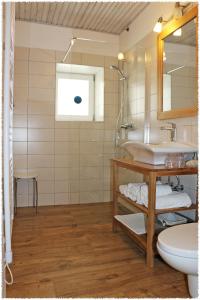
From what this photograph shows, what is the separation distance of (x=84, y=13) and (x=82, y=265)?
2.67m

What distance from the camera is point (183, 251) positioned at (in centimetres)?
120

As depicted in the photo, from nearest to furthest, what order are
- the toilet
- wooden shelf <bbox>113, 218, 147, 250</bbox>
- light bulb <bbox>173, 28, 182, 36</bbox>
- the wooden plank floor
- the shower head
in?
the toilet < the wooden plank floor < wooden shelf <bbox>113, 218, 147, 250</bbox> < light bulb <bbox>173, 28, 182, 36</bbox> < the shower head

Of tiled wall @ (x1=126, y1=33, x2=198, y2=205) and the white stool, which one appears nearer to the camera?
tiled wall @ (x1=126, y1=33, x2=198, y2=205)

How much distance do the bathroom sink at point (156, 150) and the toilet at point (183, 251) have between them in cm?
60

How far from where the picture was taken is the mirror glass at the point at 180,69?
6.53ft

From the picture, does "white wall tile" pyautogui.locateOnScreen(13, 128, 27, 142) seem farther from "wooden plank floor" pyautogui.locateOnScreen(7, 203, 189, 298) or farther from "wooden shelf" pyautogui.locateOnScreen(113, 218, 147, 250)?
"wooden shelf" pyautogui.locateOnScreen(113, 218, 147, 250)

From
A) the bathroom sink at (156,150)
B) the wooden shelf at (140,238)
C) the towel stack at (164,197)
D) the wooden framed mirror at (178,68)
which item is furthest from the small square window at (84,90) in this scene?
the wooden shelf at (140,238)

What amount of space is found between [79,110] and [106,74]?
55cm

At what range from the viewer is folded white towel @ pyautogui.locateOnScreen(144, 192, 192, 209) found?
1785mm

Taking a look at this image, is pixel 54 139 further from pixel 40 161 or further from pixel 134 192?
pixel 134 192

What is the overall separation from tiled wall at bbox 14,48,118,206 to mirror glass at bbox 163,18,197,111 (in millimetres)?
846

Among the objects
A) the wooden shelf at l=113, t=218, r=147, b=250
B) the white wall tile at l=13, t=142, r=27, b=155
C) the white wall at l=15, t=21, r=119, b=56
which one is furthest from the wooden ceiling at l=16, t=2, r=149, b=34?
the wooden shelf at l=113, t=218, r=147, b=250

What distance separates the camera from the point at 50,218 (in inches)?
110

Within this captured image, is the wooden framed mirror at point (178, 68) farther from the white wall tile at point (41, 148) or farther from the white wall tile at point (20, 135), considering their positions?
the white wall tile at point (20, 135)
